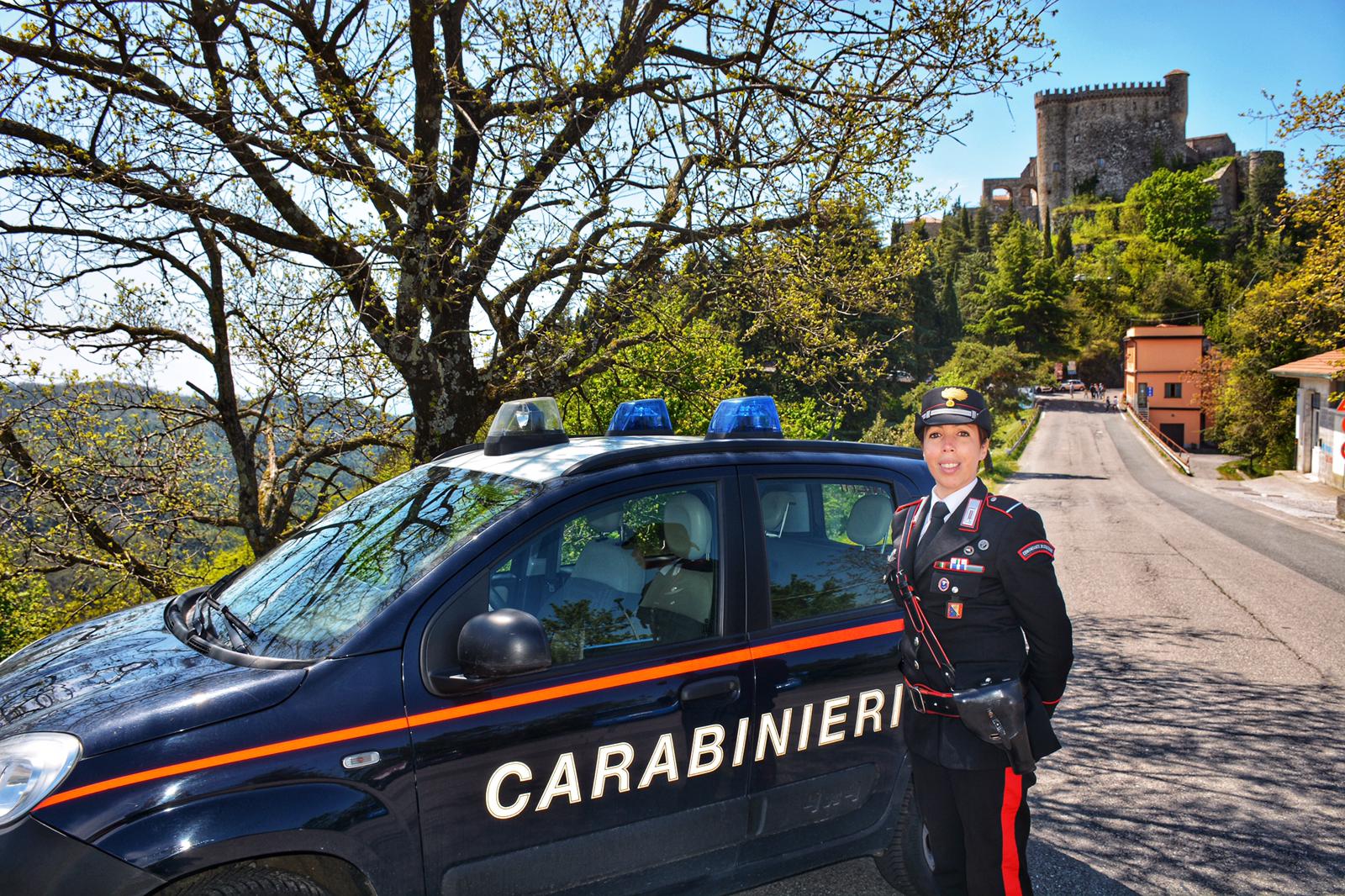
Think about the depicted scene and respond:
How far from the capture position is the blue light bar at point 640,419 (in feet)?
14.4

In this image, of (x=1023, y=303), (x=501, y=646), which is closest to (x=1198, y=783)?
(x=501, y=646)

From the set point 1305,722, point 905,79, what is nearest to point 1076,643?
point 1305,722

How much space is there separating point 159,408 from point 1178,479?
39.4 meters

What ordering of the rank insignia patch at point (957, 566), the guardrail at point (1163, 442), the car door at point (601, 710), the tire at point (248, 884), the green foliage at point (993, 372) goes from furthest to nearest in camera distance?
the green foliage at point (993, 372) < the guardrail at point (1163, 442) < the rank insignia patch at point (957, 566) < the car door at point (601, 710) < the tire at point (248, 884)

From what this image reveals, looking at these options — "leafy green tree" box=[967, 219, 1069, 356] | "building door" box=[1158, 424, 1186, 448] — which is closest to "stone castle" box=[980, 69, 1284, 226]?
"leafy green tree" box=[967, 219, 1069, 356]

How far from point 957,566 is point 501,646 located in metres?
1.40

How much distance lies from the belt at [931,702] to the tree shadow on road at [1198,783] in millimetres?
1523

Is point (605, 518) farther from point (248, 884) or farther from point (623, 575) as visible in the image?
point (248, 884)

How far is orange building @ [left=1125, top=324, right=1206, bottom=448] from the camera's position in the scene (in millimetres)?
62031

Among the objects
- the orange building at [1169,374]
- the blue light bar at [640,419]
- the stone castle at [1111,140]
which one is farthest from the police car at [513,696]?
the stone castle at [1111,140]

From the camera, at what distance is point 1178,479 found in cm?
3797

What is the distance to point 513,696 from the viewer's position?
2.54 m

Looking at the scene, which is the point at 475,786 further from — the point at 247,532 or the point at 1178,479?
the point at 1178,479

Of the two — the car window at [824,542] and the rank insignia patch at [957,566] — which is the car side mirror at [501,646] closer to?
the car window at [824,542]
